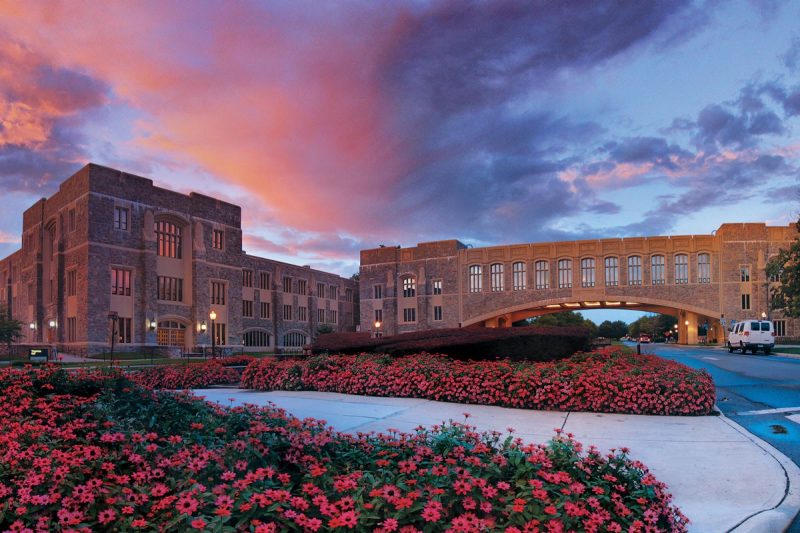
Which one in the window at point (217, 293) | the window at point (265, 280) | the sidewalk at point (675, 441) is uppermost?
the window at point (265, 280)

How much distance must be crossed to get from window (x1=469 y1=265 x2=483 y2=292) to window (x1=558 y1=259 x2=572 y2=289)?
9136mm

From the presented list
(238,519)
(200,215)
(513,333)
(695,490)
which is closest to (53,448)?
(238,519)

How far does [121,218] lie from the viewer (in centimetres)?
4222

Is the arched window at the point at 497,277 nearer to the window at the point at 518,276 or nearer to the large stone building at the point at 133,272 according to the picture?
the window at the point at 518,276

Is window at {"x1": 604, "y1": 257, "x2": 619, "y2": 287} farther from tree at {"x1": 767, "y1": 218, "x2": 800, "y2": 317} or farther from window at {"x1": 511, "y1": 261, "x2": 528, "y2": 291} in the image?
tree at {"x1": 767, "y1": 218, "x2": 800, "y2": 317}

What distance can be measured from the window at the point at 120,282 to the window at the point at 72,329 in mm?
3588

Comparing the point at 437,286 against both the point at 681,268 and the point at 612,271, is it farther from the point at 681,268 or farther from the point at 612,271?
the point at 681,268

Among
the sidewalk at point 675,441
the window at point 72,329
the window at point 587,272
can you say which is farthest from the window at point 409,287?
the sidewalk at point 675,441

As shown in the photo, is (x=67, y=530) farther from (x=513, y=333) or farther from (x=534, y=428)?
(x=513, y=333)

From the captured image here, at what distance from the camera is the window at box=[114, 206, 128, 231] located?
41766 millimetres

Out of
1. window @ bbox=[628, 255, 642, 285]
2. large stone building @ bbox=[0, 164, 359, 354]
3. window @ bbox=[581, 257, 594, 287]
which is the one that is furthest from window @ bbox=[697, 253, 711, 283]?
large stone building @ bbox=[0, 164, 359, 354]

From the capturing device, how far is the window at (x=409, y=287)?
6910 cm

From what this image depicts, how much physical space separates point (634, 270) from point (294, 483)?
63.1 m

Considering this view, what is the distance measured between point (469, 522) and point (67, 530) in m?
1.99
